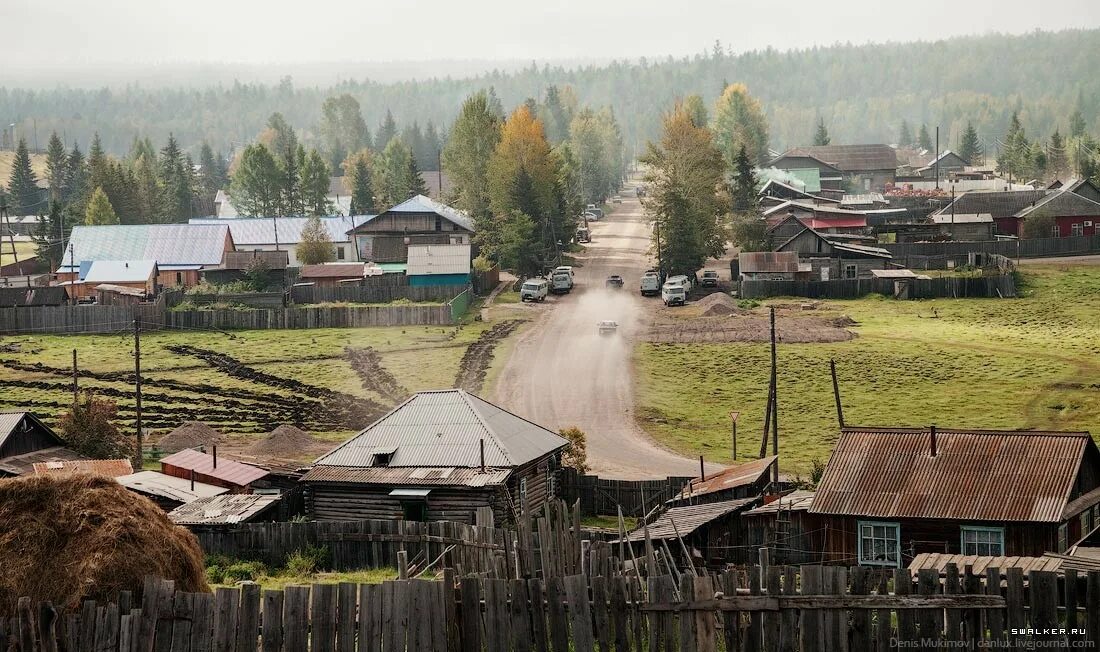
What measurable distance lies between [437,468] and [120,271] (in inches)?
2182

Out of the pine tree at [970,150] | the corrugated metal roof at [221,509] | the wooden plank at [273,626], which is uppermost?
the pine tree at [970,150]

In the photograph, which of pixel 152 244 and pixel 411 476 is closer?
pixel 411 476

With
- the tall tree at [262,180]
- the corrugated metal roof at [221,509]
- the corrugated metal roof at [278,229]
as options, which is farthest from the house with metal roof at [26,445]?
the tall tree at [262,180]

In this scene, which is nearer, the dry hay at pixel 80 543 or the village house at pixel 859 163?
the dry hay at pixel 80 543

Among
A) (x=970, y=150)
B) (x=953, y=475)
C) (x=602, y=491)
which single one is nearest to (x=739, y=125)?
(x=970, y=150)

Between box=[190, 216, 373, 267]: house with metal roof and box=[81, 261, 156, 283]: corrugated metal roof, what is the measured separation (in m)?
14.4

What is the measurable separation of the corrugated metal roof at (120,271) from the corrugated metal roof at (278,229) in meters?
15.7

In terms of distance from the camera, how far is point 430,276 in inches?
3238

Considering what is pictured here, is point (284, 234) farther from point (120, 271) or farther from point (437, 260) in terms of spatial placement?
point (437, 260)

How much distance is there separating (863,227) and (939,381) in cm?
4888

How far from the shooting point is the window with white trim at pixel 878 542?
26.0 metres

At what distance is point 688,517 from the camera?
29.6 meters

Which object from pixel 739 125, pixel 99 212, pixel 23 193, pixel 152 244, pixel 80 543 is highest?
pixel 739 125

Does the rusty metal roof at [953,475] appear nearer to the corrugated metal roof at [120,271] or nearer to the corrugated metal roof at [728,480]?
the corrugated metal roof at [728,480]
